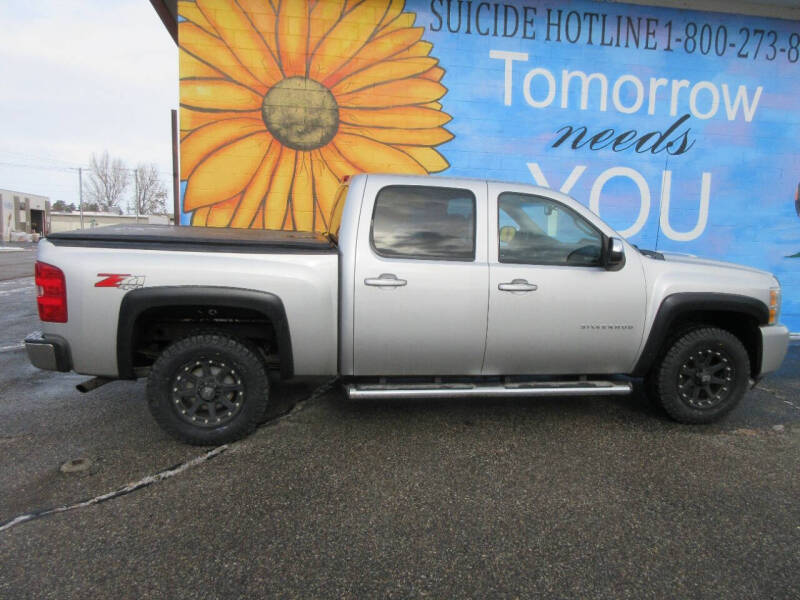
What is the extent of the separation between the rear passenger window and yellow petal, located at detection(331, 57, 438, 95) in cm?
393

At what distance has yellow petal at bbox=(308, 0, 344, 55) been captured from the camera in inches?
248

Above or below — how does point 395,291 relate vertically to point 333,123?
below

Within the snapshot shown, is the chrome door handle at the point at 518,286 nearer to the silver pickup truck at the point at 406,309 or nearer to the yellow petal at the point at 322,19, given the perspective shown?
the silver pickup truck at the point at 406,309

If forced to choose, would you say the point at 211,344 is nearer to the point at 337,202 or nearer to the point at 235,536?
the point at 235,536

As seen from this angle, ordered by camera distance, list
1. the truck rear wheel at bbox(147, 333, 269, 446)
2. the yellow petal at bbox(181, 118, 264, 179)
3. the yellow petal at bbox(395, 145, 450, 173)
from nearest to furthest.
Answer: the truck rear wheel at bbox(147, 333, 269, 446), the yellow petal at bbox(181, 118, 264, 179), the yellow petal at bbox(395, 145, 450, 173)

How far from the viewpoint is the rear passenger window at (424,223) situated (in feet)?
10.5

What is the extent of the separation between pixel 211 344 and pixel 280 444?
828 millimetres

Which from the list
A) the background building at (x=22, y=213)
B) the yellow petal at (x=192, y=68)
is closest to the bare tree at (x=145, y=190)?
the background building at (x=22, y=213)

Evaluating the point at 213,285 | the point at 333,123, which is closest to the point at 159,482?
the point at 213,285

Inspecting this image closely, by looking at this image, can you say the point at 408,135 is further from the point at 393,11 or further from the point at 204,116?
the point at 204,116

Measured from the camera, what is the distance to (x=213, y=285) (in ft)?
9.48

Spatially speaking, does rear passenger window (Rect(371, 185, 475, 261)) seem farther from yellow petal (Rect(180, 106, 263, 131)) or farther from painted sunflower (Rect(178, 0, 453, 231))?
yellow petal (Rect(180, 106, 263, 131))

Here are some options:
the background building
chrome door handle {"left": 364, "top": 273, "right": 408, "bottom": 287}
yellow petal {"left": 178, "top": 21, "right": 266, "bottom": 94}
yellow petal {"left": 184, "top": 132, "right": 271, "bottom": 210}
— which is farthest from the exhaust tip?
the background building

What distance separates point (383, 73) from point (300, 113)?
1306 mm
